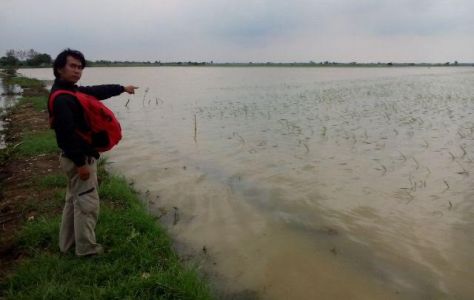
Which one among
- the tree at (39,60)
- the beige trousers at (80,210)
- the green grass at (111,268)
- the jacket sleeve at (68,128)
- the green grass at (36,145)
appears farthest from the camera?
the tree at (39,60)

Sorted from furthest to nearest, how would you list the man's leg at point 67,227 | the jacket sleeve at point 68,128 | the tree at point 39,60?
the tree at point 39,60 < the man's leg at point 67,227 < the jacket sleeve at point 68,128

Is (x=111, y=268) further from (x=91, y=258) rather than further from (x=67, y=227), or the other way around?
(x=67, y=227)

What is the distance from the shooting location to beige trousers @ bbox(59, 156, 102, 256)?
3992 millimetres

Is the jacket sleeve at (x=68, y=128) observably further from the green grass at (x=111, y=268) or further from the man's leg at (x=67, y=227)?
the green grass at (x=111, y=268)

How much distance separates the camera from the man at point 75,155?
11.8ft

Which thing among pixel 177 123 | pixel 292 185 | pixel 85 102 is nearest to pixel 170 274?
pixel 85 102

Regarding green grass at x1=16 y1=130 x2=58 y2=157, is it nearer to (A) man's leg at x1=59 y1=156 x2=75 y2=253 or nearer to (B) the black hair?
(A) man's leg at x1=59 y1=156 x2=75 y2=253

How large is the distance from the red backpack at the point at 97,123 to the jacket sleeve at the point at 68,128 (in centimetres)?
9

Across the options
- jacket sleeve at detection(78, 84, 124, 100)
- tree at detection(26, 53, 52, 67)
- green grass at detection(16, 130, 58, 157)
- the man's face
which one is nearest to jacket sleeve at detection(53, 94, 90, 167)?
the man's face

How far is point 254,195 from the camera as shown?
7.27 meters

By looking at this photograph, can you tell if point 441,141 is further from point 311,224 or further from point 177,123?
point 177,123

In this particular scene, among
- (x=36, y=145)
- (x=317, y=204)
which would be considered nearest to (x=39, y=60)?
(x=36, y=145)

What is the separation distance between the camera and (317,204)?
6.74 metres

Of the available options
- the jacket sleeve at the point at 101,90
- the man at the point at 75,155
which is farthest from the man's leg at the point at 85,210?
the jacket sleeve at the point at 101,90
